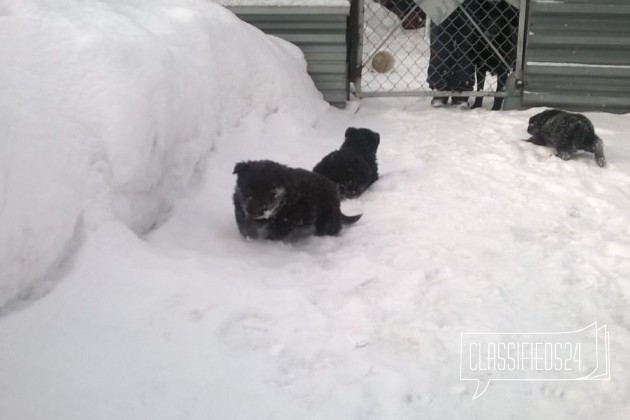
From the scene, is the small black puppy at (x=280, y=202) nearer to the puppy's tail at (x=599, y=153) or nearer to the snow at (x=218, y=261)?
the snow at (x=218, y=261)

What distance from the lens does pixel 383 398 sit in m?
2.03

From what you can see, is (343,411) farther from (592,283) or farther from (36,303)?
(592,283)

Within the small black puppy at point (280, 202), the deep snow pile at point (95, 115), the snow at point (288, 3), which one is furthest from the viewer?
the snow at point (288, 3)

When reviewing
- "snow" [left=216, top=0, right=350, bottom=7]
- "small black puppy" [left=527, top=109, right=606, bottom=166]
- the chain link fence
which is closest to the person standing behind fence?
the chain link fence

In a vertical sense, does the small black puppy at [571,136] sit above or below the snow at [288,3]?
below

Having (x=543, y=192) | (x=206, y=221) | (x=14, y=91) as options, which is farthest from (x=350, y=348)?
(x=543, y=192)

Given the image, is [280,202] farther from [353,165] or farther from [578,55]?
[578,55]

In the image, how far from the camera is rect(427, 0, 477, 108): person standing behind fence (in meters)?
6.59

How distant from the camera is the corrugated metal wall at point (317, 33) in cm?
621

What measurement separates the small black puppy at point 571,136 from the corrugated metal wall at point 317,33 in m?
2.39

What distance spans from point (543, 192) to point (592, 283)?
135cm

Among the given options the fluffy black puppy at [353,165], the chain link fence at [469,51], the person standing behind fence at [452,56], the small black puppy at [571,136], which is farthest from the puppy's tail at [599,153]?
the person standing behind fence at [452,56]

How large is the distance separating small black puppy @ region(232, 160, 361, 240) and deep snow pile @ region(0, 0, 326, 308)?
1.77ft

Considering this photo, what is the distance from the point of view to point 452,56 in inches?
263
